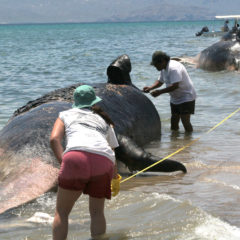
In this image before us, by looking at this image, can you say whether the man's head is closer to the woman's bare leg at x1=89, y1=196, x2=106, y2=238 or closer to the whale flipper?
the whale flipper

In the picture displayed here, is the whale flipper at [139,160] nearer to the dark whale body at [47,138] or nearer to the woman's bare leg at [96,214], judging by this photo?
the dark whale body at [47,138]

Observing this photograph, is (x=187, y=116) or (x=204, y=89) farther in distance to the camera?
(x=204, y=89)

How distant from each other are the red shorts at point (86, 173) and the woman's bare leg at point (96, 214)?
59mm

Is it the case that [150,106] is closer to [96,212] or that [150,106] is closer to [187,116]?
[187,116]

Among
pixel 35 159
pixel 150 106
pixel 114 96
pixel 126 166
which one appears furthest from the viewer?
pixel 150 106

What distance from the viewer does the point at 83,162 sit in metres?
4.41

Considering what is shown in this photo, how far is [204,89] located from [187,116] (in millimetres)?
6278

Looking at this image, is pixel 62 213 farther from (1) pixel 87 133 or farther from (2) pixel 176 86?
(2) pixel 176 86

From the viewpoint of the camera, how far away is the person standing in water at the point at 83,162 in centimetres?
441

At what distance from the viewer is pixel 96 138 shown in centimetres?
457

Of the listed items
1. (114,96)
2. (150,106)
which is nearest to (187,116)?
(150,106)

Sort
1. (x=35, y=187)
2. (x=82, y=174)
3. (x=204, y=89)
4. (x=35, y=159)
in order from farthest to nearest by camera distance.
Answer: (x=204, y=89), (x=35, y=159), (x=35, y=187), (x=82, y=174)

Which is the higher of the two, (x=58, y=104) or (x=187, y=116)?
(x=58, y=104)

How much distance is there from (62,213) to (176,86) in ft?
15.2
